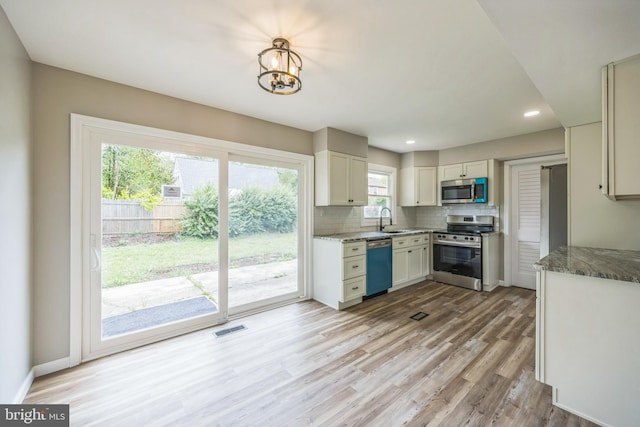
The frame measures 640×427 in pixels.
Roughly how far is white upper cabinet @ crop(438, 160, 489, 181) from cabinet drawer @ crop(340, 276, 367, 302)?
2.67m

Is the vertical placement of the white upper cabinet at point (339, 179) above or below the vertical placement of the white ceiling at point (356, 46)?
below

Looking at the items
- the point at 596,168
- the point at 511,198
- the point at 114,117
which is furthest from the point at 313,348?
the point at 511,198

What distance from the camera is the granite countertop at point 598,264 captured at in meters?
1.44

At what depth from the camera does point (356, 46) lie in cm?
183

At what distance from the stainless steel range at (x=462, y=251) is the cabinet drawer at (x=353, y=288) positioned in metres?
1.83

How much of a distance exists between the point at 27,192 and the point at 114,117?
90 centimetres

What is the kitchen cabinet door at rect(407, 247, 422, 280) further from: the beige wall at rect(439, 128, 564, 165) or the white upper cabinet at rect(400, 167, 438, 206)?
the beige wall at rect(439, 128, 564, 165)

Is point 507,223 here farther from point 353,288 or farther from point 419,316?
point 353,288

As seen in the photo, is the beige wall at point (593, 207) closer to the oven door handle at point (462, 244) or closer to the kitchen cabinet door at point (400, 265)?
the oven door handle at point (462, 244)

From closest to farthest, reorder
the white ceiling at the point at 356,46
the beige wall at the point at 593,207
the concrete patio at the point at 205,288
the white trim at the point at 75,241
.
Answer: the white ceiling at the point at 356,46
the white trim at the point at 75,241
the beige wall at the point at 593,207
the concrete patio at the point at 205,288

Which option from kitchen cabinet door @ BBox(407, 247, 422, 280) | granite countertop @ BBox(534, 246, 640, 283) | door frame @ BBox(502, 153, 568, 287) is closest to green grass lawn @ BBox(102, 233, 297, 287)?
kitchen cabinet door @ BBox(407, 247, 422, 280)

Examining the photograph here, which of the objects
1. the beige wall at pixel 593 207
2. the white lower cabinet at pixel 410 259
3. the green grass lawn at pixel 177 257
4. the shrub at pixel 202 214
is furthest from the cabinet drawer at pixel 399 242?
the shrub at pixel 202 214

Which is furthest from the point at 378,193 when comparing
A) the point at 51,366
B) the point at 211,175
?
the point at 51,366

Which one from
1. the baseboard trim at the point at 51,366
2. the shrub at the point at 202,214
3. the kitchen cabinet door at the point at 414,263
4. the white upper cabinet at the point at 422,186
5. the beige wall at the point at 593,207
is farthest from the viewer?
the white upper cabinet at the point at 422,186
